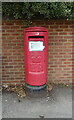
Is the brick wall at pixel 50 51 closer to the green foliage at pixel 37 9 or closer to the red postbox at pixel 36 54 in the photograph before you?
the green foliage at pixel 37 9

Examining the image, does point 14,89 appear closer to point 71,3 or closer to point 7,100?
point 7,100

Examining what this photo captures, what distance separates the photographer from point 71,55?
3.99 m

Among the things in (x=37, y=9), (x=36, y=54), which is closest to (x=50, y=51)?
(x=36, y=54)

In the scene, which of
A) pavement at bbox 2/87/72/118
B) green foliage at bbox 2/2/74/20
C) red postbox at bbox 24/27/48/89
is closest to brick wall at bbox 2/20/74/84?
green foliage at bbox 2/2/74/20

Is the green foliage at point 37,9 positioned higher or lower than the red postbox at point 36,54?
higher

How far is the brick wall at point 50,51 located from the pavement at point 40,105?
443mm

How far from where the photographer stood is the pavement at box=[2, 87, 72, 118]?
2.96 m

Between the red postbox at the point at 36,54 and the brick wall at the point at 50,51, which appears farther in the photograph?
the brick wall at the point at 50,51

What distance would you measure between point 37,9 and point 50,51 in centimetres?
119

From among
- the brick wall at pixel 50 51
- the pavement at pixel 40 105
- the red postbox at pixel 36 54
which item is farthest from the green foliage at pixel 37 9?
the pavement at pixel 40 105

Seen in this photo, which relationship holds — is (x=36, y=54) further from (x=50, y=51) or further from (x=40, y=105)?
(x=40, y=105)

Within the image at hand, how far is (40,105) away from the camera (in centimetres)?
328

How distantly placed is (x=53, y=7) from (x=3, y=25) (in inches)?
54.6

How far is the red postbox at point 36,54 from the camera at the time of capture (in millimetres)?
3159
